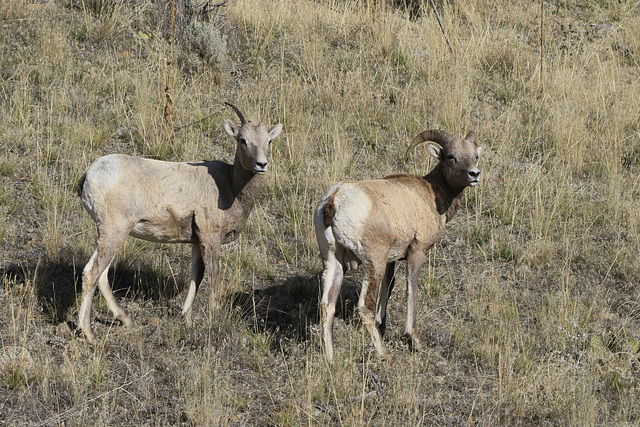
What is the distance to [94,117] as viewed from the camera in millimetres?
9914

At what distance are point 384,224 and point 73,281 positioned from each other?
3.13m

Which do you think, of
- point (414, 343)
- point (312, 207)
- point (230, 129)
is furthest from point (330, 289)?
point (312, 207)

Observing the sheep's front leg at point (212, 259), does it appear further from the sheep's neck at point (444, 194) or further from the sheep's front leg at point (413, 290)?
the sheep's neck at point (444, 194)

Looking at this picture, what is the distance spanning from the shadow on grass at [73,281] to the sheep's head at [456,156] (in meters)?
2.61

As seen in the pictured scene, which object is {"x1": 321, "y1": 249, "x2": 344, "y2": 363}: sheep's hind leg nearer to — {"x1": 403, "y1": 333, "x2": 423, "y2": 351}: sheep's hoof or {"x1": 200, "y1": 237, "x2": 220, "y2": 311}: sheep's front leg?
{"x1": 403, "y1": 333, "x2": 423, "y2": 351}: sheep's hoof

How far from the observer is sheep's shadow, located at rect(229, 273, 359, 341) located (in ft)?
21.5

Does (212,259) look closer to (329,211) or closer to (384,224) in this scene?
(329,211)

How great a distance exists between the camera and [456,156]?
20.9ft

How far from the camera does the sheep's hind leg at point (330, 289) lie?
228 inches

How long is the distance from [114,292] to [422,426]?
130 inches

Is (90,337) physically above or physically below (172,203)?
below

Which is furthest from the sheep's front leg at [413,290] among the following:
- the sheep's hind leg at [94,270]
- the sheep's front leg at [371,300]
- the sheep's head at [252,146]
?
the sheep's hind leg at [94,270]

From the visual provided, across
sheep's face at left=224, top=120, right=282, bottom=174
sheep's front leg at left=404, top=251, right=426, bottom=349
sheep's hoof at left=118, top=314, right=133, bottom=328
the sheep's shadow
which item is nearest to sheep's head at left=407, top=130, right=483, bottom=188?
sheep's front leg at left=404, top=251, right=426, bottom=349

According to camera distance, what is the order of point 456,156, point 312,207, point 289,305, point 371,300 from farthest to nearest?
point 312,207, point 289,305, point 456,156, point 371,300
